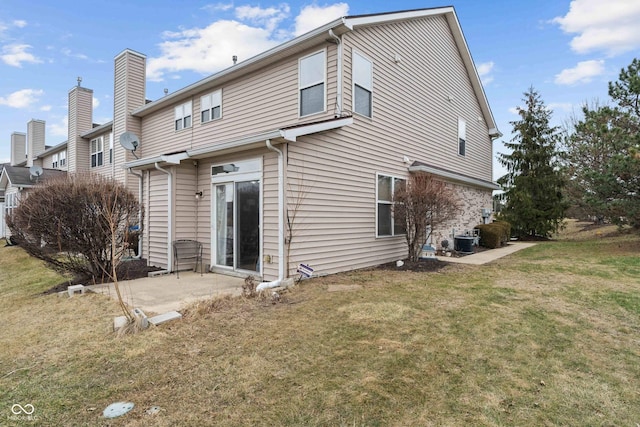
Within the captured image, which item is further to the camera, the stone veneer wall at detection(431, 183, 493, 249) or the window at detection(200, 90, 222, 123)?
the stone veneer wall at detection(431, 183, 493, 249)

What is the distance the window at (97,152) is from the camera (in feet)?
56.1

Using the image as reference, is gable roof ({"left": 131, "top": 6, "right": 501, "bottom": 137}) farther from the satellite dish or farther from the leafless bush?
the satellite dish

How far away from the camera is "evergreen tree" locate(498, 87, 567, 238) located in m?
17.3

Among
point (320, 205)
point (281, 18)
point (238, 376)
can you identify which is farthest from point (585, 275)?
point (281, 18)

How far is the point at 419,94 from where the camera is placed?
1123cm

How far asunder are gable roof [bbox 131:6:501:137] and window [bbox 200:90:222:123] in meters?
0.29

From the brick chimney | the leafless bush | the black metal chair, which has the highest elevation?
the brick chimney

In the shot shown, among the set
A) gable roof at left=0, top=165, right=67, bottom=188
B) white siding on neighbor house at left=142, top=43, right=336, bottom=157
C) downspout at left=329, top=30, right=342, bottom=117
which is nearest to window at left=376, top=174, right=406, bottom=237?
downspout at left=329, top=30, right=342, bottom=117

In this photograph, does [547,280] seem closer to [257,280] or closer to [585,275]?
[585,275]

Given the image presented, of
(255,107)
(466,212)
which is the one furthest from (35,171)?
(466,212)

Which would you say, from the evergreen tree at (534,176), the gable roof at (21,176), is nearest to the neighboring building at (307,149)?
the evergreen tree at (534,176)

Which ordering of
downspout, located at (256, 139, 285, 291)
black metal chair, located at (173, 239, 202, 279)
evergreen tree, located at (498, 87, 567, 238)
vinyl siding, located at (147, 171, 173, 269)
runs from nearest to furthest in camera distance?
downspout, located at (256, 139, 285, 291)
black metal chair, located at (173, 239, 202, 279)
vinyl siding, located at (147, 171, 173, 269)
evergreen tree, located at (498, 87, 567, 238)

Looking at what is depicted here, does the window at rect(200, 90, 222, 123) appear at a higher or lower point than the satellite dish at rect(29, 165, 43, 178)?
higher

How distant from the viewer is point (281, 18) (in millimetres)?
13445
